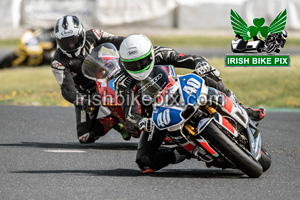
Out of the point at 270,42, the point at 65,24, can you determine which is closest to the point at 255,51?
the point at 270,42

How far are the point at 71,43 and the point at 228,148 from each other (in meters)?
3.27

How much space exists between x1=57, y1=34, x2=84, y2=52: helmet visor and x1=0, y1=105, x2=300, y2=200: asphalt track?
1.19 metres

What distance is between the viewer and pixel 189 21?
23078mm

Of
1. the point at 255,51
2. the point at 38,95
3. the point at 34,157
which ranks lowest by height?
the point at 38,95

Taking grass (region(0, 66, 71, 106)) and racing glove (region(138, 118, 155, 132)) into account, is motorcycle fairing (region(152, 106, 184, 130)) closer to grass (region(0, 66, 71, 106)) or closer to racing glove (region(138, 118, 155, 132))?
racing glove (region(138, 118, 155, 132))

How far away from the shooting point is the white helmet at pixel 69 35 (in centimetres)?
768

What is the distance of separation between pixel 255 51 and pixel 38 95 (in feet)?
15.9

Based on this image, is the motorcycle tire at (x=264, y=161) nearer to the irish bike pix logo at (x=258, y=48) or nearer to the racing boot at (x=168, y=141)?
the racing boot at (x=168, y=141)

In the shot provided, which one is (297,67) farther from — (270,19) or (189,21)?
(189,21)

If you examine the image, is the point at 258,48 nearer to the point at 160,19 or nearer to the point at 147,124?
the point at 147,124

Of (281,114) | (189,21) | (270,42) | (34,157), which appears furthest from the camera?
(189,21)

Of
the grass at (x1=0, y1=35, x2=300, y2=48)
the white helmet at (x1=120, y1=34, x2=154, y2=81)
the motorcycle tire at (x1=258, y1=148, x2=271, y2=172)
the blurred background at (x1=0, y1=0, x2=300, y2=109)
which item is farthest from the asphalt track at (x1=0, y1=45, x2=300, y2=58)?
the motorcycle tire at (x1=258, y1=148, x2=271, y2=172)

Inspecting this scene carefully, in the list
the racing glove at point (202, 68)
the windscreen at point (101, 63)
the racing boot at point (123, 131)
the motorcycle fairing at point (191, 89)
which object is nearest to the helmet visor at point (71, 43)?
the windscreen at point (101, 63)

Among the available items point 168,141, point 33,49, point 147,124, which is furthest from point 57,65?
point 33,49
